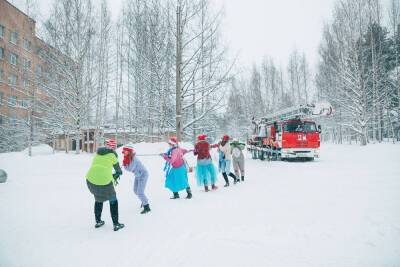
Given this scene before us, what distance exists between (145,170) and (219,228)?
2268 millimetres

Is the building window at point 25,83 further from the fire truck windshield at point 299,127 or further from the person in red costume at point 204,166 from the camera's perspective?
the fire truck windshield at point 299,127

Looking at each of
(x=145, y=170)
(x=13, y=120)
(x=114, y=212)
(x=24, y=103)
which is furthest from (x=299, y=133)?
(x=13, y=120)

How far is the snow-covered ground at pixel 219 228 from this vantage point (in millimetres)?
3355

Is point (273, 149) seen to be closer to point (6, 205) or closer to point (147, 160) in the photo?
point (147, 160)

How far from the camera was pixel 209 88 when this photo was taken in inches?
482

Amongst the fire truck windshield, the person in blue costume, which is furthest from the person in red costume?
the fire truck windshield

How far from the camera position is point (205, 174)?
312 inches

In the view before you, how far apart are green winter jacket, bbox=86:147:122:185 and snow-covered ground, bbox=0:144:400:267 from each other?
0.89 meters

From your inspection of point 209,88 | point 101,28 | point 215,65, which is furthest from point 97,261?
point 101,28

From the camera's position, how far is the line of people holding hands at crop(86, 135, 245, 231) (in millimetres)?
4656

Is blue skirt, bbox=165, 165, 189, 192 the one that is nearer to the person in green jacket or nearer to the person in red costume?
the person in red costume

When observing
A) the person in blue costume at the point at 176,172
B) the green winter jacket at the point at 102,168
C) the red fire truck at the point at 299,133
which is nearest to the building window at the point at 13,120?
the person in blue costume at the point at 176,172

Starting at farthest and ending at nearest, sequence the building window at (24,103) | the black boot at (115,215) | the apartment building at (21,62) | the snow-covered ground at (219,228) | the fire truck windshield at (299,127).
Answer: the building window at (24,103) < the apartment building at (21,62) < the fire truck windshield at (299,127) < the black boot at (115,215) < the snow-covered ground at (219,228)

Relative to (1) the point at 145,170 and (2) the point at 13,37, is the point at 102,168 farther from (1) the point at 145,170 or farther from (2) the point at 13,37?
(2) the point at 13,37
